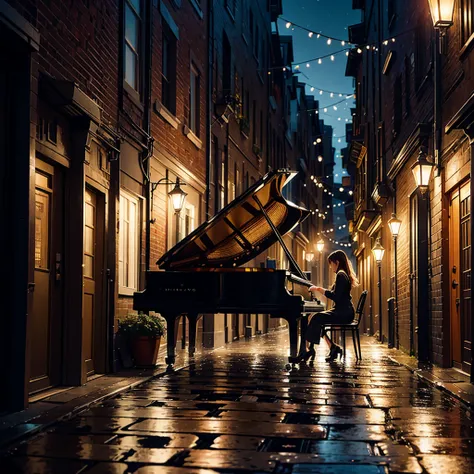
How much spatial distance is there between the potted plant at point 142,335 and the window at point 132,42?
11.3 feet

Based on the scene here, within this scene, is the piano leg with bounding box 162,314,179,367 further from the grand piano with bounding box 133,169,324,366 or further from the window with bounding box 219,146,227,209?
the window with bounding box 219,146,227,209

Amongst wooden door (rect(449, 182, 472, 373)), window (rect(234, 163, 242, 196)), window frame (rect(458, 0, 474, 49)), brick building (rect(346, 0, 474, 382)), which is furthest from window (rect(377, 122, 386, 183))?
window frame (rect(458, 0, 474, 49))

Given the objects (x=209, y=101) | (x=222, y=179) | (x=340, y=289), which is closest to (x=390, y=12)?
(x=209, y=101)

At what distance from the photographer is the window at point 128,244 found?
1205 centimetres

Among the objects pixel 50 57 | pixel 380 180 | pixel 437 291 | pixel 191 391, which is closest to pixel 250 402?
pixel 191 391

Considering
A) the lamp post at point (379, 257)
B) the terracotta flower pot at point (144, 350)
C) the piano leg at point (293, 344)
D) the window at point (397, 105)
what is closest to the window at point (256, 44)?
the lamp post at point (379, 257)

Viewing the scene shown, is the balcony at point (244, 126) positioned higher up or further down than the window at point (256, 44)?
further down

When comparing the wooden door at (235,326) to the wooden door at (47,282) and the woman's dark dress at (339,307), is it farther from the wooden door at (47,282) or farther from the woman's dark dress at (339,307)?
the wooden door at (47,282)

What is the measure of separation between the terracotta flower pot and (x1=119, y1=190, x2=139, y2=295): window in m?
0.76

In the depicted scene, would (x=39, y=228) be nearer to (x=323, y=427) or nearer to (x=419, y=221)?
(x=323, y=427)

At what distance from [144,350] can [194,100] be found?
7.07 metres

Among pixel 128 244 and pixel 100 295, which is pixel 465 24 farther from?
pixel 100 295

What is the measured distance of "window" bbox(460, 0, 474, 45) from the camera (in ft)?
34.7

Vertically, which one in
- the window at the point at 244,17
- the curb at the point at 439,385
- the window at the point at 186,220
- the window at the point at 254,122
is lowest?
the curb at the point at 439,385
